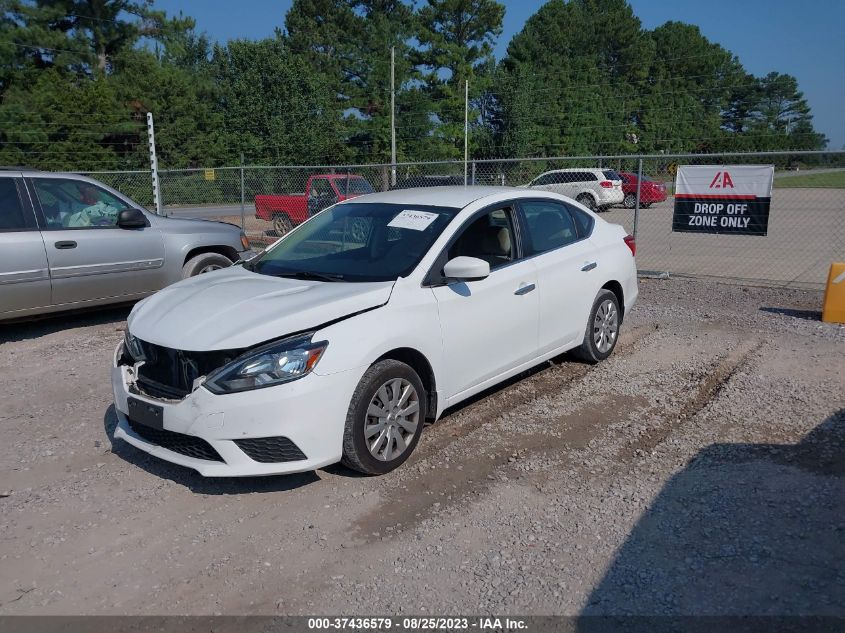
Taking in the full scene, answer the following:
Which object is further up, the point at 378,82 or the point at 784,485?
the point at 378,82

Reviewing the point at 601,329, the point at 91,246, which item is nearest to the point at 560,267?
the point at 601,329

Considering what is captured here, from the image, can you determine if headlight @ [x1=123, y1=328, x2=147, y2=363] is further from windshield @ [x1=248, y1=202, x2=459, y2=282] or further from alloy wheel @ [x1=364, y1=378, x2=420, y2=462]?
alloy wheel @ [x1=364, y1=378, x2=420, y2=462]

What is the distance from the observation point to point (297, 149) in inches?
1745

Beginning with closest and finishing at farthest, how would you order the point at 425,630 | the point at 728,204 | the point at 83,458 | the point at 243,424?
the point at 425,630, the point at 243,424, the point at 83,458, the point at 728,204

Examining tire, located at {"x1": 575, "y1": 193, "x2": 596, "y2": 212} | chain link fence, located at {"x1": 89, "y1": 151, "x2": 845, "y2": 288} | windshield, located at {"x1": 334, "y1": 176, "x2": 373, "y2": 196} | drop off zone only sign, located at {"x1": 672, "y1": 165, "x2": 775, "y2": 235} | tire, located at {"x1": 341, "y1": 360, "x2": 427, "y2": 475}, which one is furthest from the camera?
tire, located at {"x1": 575, "y1": 193, "x2": 596, "y2": 212}

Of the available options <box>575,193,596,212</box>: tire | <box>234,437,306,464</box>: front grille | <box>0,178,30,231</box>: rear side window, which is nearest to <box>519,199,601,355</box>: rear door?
<box>234,437,306,464</box>: front grille

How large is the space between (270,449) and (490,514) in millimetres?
1249

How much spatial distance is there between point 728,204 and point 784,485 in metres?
6.78

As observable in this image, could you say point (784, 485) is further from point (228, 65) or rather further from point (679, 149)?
point (679, 149)

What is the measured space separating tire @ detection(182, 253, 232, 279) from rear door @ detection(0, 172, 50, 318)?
161 centimetres

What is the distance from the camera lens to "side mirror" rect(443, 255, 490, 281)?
466 cm

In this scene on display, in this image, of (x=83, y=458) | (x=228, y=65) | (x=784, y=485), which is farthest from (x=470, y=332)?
(x=228, y=65)

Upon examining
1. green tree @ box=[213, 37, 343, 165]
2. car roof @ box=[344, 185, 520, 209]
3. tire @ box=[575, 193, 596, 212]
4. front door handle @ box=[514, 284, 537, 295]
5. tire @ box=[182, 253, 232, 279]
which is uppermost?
green tree @ box=[213, 37, 343, 165]

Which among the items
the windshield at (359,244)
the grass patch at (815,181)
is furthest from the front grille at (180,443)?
the grass patch at (815,181)
